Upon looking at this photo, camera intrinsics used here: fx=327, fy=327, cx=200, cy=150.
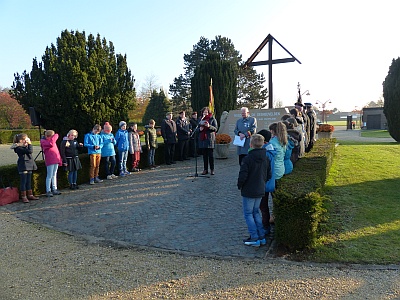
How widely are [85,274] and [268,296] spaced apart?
2.18m

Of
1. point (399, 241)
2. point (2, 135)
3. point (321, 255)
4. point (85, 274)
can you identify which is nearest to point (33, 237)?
point (85, 274)

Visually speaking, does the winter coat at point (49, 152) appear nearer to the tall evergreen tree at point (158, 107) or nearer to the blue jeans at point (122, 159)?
the blue jeans at point (122, 159)

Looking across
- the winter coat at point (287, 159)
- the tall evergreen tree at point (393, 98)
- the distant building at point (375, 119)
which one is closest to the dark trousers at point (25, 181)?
the winter coat at point (287, 159)

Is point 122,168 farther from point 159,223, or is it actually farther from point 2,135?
point 2,135

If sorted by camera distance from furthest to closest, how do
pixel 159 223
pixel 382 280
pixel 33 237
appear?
pixel 159 223, pixel 33 237, pixel 382 280

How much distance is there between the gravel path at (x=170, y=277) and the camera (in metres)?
3.45

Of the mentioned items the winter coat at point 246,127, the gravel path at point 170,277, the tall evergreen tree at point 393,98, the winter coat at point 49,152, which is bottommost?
the gravel path at point 170,277

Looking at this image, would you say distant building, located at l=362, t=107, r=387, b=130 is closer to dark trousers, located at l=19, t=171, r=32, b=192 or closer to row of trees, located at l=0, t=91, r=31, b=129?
row of trees, located at l=0, t=91, r=31, b=129

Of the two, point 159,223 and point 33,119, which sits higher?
point 33,119

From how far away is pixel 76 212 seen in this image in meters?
6.69

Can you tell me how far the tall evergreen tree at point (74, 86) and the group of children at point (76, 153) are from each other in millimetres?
1610

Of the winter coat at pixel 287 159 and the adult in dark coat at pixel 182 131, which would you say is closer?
the winter coat at pixel 287 159

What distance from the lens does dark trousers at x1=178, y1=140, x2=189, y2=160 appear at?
13523 mm

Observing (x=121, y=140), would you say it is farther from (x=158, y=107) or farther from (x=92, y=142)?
(x=158, y=107)
